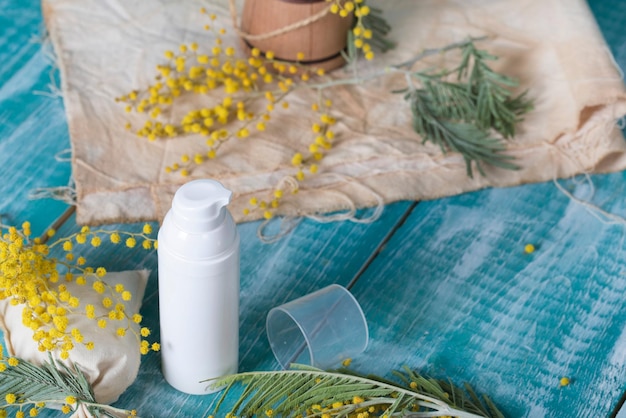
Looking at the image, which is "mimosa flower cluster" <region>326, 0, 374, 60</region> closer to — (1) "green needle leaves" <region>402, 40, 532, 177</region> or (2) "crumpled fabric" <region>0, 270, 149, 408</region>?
(1) "green needle leaves" <region>402, 40, 532, 177</region>

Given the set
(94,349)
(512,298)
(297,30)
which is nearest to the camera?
(94,349)

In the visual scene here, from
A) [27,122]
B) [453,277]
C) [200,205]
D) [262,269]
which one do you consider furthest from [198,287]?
[27,122]

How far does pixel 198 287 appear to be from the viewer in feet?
2.40

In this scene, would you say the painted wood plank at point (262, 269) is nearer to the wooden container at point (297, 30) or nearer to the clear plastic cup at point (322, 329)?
the clear plastic cup at point (322, 329)

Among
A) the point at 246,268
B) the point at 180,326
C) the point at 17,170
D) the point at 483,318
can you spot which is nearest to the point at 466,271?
the point at 483,318

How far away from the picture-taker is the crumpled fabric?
2.55ft

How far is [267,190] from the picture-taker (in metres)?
1.01

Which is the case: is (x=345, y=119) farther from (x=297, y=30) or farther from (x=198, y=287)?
(x=198, y=287)

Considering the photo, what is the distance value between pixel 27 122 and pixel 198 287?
46 centimetres

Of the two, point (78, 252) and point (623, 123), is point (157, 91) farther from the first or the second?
point (623, 123)

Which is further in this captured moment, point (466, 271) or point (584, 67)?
point (584, 67)

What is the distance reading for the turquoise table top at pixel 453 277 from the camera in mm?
863

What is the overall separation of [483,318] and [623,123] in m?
0.39

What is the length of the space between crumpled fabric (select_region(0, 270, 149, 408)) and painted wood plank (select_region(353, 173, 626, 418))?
23 centimetres
